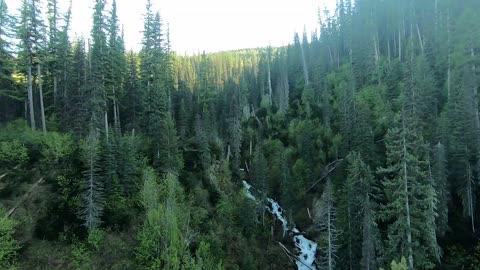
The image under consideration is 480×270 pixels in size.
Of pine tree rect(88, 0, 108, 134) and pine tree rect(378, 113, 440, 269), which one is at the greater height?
pine tree rect(88, 0, 108, 134)

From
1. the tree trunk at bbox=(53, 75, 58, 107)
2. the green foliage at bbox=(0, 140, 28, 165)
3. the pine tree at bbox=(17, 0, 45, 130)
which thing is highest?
the pine tree at bbox=(17, 0, 45, 130)

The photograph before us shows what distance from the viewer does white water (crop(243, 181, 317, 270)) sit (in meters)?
48.4

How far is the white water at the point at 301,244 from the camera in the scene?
4844cm

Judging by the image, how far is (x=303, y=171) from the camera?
195ft

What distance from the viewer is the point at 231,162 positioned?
64.1m

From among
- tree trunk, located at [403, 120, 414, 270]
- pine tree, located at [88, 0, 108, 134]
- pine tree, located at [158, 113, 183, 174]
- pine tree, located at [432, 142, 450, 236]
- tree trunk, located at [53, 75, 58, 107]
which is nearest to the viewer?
tree trunk, located at [403, 120, 414, 270]

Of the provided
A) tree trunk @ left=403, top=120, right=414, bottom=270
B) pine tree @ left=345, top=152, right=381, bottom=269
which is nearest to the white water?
pine tree @ left=345, top=152, right=381, bottom=269

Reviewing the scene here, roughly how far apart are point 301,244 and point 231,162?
1936 cm

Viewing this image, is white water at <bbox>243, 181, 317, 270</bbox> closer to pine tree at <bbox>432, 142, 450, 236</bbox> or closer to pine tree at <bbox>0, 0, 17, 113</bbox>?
pine tree at <bbox>432, 142, 450, 236</bbox>

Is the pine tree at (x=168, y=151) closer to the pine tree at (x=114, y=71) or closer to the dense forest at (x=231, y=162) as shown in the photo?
the dense forest at (x=231, y=162)

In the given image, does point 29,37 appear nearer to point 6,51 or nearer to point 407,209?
point 6,51

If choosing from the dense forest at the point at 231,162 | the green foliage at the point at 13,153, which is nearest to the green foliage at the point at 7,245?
the dense forest at the point at 231,162

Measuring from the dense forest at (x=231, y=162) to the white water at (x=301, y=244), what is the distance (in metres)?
0.25

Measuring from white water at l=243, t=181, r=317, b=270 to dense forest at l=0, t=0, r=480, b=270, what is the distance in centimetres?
25
